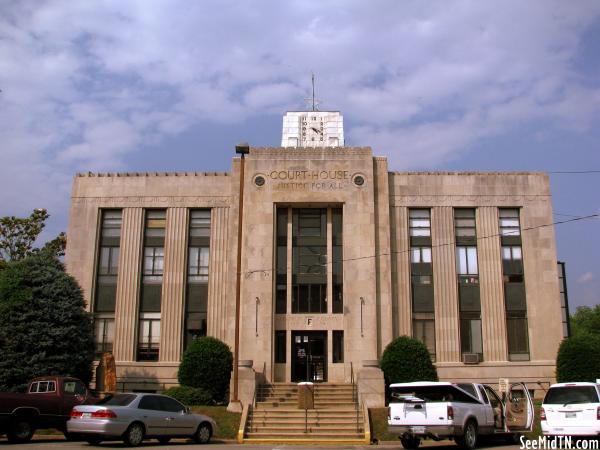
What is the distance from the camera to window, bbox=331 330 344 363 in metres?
33.3

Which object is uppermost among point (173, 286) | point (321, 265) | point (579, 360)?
point (321, 265)

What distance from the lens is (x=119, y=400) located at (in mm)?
19266

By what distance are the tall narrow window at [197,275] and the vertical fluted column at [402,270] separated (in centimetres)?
1018

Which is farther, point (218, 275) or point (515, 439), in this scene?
point (218, 275)

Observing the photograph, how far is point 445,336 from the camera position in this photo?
3444cm

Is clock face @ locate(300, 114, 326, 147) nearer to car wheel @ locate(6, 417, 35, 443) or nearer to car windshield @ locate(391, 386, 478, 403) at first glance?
car windshield @ locate(391, 386, 478, 403)

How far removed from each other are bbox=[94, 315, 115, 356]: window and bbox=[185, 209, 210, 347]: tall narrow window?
403 cm

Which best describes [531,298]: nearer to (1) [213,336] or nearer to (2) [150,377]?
(1) [213,336]

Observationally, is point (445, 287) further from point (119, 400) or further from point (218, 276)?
point (119, 400)

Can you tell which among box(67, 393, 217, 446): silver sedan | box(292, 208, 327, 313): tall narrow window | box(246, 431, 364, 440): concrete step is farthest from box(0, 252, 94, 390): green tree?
box(292, 208, 327, 313): tall narrow window

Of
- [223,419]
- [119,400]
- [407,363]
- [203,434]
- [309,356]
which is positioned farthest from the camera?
[309,356]

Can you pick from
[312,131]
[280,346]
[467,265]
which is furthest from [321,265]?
[312,131]

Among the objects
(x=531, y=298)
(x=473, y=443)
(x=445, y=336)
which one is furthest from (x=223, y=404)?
(x=531, y=298)

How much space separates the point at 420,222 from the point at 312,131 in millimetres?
13199
